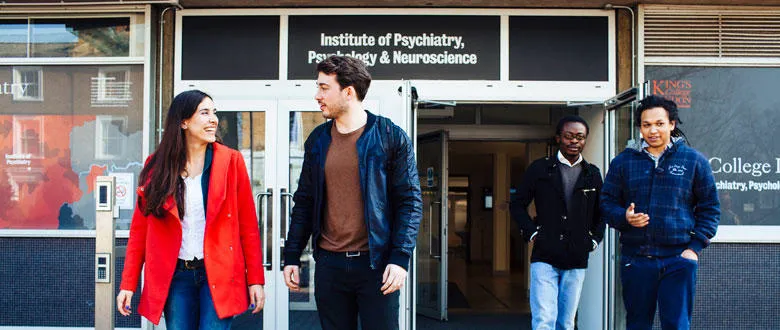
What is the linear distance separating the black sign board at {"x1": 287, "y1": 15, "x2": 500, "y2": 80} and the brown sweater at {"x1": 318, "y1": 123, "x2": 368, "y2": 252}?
10.3 ft

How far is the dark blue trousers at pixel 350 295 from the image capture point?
2941 millimetres

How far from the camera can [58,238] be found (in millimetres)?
6098

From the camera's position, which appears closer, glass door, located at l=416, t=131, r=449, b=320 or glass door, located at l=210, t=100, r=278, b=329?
glass door, located at l=210, t=100, r=278, b=329

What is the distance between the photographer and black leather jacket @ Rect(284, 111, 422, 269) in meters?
2.92

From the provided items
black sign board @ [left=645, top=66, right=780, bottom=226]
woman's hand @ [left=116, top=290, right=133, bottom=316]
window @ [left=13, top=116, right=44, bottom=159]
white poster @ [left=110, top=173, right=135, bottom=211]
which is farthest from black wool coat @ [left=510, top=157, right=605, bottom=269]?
window @ [left=13, top=116, right=44, bottom=159]

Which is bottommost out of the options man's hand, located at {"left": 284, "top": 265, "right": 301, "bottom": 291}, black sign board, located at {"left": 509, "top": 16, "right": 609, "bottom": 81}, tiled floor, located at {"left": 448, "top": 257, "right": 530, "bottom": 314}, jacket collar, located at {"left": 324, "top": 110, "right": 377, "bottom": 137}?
tiled floor, located at {"left": 448, "top": 257, "right": 530, "bottom": 314}

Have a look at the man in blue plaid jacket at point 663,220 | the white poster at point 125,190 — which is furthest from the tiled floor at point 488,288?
the man in blue plaid jacket at point 663,220

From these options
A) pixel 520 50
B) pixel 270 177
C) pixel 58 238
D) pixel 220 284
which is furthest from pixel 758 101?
pixel 58 238

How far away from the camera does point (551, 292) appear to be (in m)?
4.48

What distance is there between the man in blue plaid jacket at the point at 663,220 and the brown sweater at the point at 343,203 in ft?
5.36

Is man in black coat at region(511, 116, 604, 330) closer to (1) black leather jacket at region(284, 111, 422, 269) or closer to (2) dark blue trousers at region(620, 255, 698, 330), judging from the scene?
(2) dark blue trousers at region(620, 255, 698, 330)

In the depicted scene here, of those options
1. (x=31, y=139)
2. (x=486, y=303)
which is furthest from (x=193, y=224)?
(x=486, y=303)

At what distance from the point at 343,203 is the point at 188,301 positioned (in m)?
0.89

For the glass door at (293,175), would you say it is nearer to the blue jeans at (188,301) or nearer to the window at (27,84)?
the window at (27,84)
